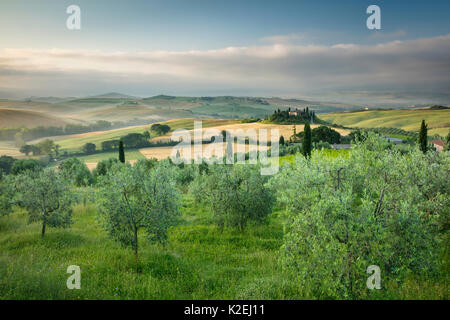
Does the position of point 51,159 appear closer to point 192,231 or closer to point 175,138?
point 175,138

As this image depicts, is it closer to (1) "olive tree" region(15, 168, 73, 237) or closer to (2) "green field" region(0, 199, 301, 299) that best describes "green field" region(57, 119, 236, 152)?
(2) "green field" region(0, 199, 301, 299)

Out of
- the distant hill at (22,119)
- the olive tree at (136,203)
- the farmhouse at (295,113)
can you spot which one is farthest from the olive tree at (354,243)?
the farmhouse at (295,113)

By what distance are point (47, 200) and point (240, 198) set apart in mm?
16343

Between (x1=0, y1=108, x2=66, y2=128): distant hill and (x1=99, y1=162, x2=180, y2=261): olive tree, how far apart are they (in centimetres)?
7969

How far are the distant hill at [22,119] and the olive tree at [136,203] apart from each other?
79.7 metres

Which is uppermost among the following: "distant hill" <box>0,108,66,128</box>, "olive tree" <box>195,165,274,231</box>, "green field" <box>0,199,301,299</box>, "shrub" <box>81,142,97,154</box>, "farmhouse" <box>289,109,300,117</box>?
"farmhouse" <box>289,109,300,117</box>

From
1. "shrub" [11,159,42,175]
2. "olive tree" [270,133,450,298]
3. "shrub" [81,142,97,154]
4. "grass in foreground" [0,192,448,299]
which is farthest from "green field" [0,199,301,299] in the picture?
"shrub" [81,142,97,154]

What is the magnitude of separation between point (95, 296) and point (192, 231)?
1202 cm

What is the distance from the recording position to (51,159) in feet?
271

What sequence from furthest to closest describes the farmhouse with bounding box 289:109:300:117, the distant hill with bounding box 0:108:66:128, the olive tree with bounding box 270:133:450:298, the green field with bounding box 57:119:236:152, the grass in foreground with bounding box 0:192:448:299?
the farmhouse with bounding box 289:109:300:117 < the green field with bounding box 57:119:236:152 < the distant hill with bounding box 0:108:66:128 < the grass in foreground with bounding box 0:192:448:299 < the olive tree with bounding box 270:133:450:298

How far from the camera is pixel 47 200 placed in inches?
779

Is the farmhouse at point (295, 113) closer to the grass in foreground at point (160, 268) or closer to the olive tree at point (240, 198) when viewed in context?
the olive tree at point (240, 198)

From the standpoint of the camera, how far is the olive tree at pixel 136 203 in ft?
46.0

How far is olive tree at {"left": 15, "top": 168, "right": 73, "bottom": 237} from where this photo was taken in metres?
19.5
